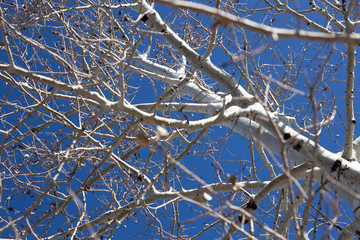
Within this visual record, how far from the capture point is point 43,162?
12.0 feet

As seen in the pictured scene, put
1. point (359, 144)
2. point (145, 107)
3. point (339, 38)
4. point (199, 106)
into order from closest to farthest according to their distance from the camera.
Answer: point (339, 38)
point (359, 144)
point (199, 106)
point (145, 107)

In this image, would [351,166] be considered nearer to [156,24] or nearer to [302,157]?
[302,157]

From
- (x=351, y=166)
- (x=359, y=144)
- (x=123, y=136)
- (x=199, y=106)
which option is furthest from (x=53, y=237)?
(x=359, y=144)

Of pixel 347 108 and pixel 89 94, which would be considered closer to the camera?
pixel 89 94

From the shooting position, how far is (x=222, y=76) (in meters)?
3.50

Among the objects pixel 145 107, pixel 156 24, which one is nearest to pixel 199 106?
pixel 145 107

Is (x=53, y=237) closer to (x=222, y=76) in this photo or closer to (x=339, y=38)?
(x=222, y=76)

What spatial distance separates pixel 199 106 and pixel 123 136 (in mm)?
1099

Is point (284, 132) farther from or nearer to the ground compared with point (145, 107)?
nearer to the ground

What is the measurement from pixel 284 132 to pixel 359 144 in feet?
3.35

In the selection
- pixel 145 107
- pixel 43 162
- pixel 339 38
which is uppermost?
pixel 145 107

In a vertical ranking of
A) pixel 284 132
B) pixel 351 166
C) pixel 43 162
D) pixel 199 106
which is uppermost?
pixel 199 106

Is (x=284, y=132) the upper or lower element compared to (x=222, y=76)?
lower

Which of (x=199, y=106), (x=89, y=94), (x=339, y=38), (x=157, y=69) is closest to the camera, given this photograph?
(x=339, y=38)
